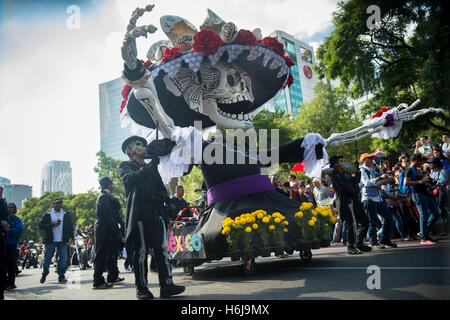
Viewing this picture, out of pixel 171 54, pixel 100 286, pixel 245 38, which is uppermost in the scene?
pixel 245 38

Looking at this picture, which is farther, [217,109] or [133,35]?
[217,109]

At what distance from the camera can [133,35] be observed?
4293 mm

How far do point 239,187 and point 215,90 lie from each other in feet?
5.47

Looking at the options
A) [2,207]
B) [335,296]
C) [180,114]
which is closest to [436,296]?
[335,296]

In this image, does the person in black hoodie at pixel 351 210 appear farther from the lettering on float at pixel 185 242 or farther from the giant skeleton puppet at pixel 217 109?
the lettering on float at pixel 185 242

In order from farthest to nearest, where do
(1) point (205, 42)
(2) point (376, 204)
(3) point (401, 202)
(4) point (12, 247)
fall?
(3) point (401, 202) → (4) point (12, 247) → (2) point (376, 204) → (1) point (205, 42)

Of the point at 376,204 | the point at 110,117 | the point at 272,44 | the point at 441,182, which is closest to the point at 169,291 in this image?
the point at 272,44

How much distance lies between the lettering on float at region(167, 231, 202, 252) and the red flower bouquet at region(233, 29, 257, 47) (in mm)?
2950

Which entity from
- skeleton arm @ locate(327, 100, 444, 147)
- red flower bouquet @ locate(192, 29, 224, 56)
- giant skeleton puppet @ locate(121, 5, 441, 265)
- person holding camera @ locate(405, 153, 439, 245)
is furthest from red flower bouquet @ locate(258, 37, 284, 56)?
person holding camera @ locate(405, 153, 439, 245)

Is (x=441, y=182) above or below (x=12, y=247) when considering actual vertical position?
above

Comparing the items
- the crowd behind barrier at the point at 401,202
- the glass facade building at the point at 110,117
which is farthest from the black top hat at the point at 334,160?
the glass facade building at the point at 110,117

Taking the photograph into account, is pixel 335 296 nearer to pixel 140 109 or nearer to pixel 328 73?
pixel 140 109

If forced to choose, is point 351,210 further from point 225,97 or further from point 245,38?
point 245,38

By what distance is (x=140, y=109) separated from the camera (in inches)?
228
